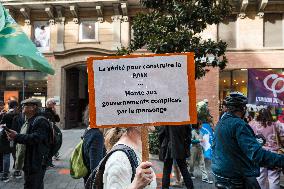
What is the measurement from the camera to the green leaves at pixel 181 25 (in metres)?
10.6

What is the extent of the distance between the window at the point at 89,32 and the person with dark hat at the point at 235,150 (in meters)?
18.1

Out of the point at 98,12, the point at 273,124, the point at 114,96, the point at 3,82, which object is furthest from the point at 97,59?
the point at 3,82

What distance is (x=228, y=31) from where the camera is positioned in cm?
2102

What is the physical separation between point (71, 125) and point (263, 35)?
1162 centimetres

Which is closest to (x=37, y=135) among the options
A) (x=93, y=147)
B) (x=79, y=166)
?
(x=79, y=166)

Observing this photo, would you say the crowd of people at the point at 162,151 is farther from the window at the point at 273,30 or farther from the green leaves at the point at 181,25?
the window at the point at 273,30

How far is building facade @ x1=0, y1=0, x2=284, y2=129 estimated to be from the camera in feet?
67.9

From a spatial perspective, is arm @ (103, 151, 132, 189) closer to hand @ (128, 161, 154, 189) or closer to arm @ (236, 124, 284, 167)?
hand @ (128, 161, 154, 189)

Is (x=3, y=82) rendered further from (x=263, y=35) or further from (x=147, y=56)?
(x=147, y=56)

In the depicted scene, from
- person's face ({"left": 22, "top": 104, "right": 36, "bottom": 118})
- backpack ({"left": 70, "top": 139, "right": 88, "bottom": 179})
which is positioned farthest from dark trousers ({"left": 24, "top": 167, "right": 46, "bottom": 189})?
person's face ({"left": 22, "top": 104, "right": 36, "bottom": 118})

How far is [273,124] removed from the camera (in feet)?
22.2

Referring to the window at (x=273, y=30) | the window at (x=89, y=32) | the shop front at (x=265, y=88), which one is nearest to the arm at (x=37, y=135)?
the shop front at (x=265, y=88)

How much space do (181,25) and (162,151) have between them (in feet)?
15.3

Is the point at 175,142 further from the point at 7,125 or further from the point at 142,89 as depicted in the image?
the point at 142,89
